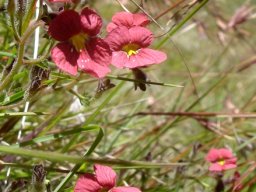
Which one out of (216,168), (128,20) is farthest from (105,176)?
(216,168)

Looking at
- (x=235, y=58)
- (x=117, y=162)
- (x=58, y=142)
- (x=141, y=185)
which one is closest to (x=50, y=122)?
(x=58, y=142)

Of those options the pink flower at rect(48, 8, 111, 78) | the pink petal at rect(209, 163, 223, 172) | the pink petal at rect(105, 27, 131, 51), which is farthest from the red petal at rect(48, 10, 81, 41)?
the pink petal at rect(209, 163, 223, 172)

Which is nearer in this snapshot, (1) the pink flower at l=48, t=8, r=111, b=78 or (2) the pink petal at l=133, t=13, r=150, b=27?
(1) the pink flower at l=48, t=8, r=111, b=78

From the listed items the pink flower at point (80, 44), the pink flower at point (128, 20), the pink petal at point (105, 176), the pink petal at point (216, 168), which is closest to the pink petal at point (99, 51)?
the pink flower at point (80, 44)

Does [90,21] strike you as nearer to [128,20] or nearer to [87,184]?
[128,20]

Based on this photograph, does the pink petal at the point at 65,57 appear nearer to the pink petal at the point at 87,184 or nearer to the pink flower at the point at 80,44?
the pink flower at the point at 80,44

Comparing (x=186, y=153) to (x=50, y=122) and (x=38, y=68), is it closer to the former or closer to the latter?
(x=50, y=122)

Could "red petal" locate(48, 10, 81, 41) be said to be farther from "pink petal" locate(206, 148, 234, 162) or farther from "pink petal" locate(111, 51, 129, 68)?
"pink petal" locate(206, 148, 234, 162)

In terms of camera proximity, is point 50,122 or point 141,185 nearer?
point 50,122
